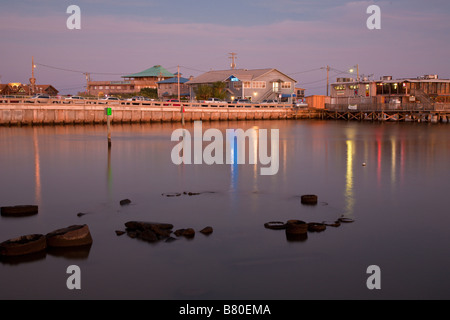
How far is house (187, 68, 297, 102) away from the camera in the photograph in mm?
93062

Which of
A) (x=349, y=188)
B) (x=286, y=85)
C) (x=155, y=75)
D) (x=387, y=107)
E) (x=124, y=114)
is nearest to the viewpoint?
(x=349, y=188)

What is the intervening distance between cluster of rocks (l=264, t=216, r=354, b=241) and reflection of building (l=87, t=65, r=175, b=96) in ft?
368

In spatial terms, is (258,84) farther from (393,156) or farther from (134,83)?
(393,156)

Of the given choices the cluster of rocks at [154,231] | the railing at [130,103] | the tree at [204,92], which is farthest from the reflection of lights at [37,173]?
the tree at [204,92]

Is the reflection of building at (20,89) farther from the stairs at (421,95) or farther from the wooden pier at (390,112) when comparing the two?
the stairs at (421,95)

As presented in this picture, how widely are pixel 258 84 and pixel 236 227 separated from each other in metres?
80.8

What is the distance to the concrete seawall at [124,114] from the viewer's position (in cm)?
6228

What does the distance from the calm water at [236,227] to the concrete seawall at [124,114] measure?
33589 mm

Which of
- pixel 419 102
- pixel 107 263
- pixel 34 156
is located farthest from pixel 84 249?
pixel 419 102

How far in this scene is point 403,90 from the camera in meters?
79.0

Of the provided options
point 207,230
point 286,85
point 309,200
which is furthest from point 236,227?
point 286,85

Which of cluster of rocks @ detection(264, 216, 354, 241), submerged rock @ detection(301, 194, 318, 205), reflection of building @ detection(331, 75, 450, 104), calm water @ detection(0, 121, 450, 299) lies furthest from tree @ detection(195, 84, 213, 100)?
cluster of rocks @ detection(264, 216, 354, 241)
